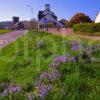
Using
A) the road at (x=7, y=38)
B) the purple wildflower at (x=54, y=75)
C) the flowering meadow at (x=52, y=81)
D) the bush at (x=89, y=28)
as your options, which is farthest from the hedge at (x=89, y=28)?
the purple wildflower at (x=54, y=75)

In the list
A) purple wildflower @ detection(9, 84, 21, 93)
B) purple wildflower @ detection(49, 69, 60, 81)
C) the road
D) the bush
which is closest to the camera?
purple wildflower @ detection(9, 84, 21, 93)

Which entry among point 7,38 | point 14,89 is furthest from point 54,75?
point 7,38

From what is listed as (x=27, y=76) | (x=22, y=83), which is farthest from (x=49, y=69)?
(x=22, y=83)

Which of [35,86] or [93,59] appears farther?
[93,59]

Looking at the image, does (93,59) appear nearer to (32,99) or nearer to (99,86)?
(99,86)

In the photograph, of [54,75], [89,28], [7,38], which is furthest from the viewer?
[89,28]

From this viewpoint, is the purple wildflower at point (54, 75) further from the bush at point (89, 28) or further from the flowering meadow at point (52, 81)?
the bush at point (89, 28)

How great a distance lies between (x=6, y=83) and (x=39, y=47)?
890cm

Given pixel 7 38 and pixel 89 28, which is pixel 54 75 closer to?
pixel 7 38

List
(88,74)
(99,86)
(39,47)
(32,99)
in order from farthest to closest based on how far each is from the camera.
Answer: (39,47)
(88,74)
(99,86)
(32,99)

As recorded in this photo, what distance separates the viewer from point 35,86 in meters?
9.18

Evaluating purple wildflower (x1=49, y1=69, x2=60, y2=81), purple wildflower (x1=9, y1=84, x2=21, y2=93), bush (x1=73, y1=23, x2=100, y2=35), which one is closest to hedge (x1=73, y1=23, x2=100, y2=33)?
bush (x1=73, y1=23, x2=100, y2=35)

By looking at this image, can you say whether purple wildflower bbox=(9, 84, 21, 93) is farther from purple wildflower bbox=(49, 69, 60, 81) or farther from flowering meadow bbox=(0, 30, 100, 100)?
purple wildflower bbox=(49, 69, 60, 81)

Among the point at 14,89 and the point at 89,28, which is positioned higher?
the point at 14,89
